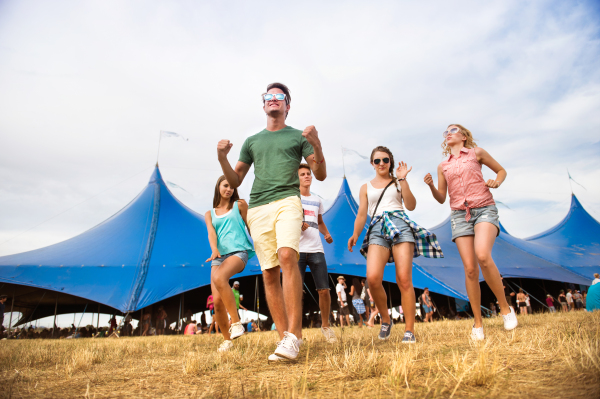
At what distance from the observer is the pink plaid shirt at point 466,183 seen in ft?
8.96

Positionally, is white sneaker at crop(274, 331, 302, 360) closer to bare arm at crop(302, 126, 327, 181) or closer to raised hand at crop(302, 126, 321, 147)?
bare arm at crop(302, 126, 327, 181)

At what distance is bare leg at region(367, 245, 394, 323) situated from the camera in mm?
2715

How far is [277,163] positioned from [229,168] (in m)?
0.30

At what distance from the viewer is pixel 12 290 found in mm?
10328

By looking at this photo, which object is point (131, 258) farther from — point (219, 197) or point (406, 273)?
point (406, 273)

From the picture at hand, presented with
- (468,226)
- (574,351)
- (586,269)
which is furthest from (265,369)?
(586,269)

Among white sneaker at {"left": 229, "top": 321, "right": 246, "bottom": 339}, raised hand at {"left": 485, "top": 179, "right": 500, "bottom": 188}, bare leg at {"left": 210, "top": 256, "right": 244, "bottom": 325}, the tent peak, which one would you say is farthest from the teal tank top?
the tent peak

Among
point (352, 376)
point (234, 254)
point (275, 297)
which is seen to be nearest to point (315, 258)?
point (234, 254)

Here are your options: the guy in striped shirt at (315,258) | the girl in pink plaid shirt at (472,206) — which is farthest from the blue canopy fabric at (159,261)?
the girl in pink plaid shirt at (472,206)

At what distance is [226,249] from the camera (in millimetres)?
3037

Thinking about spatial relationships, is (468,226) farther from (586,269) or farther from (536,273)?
(586,269)

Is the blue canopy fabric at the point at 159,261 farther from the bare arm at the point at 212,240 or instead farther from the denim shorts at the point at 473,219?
the denim shorts at the point at 473,219

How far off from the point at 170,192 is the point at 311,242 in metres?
8.80

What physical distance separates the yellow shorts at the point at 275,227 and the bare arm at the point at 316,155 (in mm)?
202
